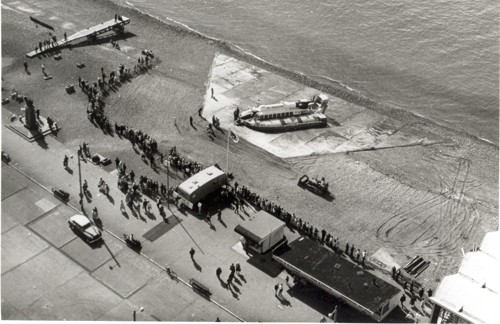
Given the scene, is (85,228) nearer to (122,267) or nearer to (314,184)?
(122,267)

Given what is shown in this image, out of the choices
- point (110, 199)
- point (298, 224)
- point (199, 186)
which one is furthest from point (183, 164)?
point (298, 224)

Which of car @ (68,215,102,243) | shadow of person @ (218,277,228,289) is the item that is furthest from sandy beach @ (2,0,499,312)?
shadow of person @ (218,277,228,289)

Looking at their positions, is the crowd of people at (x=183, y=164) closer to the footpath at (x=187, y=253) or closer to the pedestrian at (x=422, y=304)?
the footpath at (x=187, y=253)

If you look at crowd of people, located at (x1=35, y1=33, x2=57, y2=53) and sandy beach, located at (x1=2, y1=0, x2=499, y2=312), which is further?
crowd of people, located at (x1=35, y1=33, x2=57, y2=53)

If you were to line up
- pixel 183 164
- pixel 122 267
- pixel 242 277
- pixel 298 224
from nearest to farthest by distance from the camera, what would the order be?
pixel 242 277 < pixel 122 267 < pixel 298 224 < pixel 183 164

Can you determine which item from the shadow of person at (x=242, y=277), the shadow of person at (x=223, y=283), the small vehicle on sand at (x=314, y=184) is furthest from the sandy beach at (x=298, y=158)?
the shadow of person at (x=223, y=283)

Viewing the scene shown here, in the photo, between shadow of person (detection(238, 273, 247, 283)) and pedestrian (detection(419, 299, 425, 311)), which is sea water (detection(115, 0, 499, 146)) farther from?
shadow of person (detection(238, 273, 247, 283))

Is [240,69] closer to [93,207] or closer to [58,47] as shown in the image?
[58,47]
